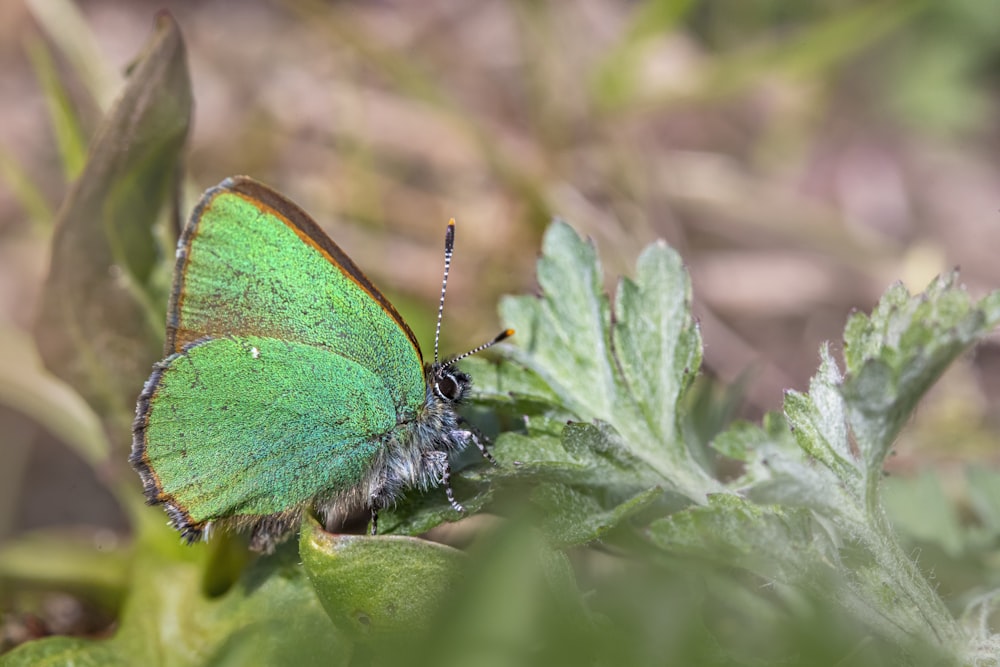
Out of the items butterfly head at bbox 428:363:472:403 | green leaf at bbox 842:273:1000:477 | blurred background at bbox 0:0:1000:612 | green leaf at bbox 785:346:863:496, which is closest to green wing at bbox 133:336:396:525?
butterfly head at bbox 428:363:472:403

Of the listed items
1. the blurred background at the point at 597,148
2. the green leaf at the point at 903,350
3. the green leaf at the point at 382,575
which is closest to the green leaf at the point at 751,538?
the green leaf at the point at 903,350

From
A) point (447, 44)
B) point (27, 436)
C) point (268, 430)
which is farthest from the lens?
point (447, 44)

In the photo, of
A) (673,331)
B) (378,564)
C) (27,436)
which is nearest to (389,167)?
(27,436)

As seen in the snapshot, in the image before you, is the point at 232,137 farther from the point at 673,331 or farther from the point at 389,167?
the point at 673,331

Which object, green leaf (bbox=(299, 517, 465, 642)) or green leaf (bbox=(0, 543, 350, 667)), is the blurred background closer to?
green leaf (bbox=(0, 543, 350, 667))

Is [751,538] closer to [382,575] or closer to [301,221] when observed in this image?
[382,575]

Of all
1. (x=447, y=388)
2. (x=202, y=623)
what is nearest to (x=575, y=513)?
(x=447, y=388)
